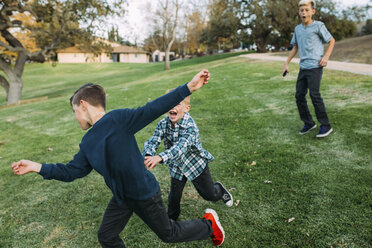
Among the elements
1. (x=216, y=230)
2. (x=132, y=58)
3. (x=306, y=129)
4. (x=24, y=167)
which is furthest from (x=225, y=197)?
(x=132, y=58)

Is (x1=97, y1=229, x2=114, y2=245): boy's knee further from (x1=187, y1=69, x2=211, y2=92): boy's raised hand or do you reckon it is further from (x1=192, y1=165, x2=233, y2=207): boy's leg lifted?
(x1=187, y1=69, x2=211, y2=92): boy's raised hand

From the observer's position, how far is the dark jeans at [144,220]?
2279 mm

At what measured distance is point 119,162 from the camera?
211cm

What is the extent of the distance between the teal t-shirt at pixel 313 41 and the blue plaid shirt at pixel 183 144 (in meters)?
3.17

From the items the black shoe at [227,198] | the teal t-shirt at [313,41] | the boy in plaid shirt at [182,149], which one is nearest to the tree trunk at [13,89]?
the teal t-shirt at [313,41]

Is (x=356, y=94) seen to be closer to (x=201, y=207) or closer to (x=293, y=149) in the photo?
(x=293, y=149)

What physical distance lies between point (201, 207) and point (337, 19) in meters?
38.4

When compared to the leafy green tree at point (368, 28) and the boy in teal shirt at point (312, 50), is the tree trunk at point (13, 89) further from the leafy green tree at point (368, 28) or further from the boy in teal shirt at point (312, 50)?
the leafy green tree at point (368, 28)

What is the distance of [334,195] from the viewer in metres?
3.58

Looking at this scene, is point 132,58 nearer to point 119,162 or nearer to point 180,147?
point 180,147

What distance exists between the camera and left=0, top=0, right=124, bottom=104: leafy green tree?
17.0m

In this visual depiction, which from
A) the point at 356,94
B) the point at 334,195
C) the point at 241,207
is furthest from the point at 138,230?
the point at 356,94

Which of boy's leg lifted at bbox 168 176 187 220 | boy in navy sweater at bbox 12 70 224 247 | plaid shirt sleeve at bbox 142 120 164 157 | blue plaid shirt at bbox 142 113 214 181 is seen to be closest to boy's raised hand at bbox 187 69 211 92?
boy in navy sweater at bbox 12 70 224 247

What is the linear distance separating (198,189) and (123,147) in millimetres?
1428
